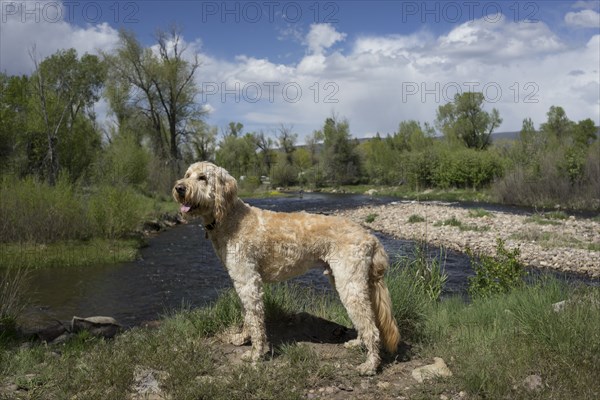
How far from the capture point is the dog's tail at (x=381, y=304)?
470 centimetres

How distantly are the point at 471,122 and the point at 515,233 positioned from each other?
46283 mm

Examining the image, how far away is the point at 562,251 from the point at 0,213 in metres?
20.3

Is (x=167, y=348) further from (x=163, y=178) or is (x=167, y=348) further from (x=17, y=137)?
(x=163, y=178)

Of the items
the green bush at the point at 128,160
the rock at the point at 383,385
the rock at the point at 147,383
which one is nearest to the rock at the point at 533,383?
the rock at the point at 383,385

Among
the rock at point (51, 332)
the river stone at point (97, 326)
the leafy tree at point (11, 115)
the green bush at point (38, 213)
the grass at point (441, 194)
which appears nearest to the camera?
the rock at point (51, 332)

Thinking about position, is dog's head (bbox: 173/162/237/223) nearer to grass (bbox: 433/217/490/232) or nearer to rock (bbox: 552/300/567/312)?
rock (bbox: 552/300/567/312)

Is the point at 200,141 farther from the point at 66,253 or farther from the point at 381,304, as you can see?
the point at 381,304

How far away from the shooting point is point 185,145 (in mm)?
53531

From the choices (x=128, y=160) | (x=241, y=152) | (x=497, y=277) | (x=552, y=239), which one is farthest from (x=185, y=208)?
(x=241, y=152)

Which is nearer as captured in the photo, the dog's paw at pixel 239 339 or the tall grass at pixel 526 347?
the tall grass at pixel 526 347

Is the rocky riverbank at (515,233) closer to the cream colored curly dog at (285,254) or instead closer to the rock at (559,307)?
the rock at (559,307)

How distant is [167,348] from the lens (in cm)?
482

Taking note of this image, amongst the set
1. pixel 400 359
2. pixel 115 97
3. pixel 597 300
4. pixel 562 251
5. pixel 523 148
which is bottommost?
pixel 562 251

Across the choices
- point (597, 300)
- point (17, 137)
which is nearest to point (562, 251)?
point (597, 300)
